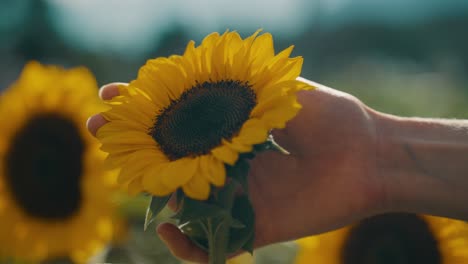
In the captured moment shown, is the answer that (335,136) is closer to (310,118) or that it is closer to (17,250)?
(310,118)

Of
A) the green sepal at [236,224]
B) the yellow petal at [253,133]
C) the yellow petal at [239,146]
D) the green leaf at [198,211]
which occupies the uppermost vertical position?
the yellow petal at [253,133]

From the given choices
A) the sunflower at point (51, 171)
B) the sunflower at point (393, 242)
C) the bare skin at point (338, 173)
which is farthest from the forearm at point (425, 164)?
the sunflower at point (51, 171)

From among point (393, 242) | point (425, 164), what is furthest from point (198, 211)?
point (393, 242)

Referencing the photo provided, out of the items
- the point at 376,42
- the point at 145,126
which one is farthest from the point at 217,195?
the point at 376,42

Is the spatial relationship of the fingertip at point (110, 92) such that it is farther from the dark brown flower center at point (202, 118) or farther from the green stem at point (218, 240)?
the green stem at point (218, 240)

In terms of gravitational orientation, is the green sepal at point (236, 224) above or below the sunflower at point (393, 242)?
above

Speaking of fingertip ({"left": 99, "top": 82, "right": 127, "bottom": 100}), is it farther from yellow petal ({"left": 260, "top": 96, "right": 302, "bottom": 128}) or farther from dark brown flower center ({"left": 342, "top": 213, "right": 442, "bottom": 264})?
dark brown flower center ({"left": 342, "top": 213, "right": 442, "bottom": 264})

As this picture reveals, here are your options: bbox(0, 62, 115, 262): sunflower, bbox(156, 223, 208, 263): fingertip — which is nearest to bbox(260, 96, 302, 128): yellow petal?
bbox(156, 223, 208, 263): fingertip
